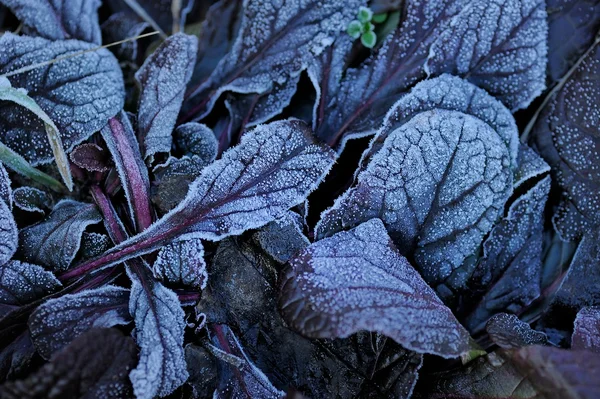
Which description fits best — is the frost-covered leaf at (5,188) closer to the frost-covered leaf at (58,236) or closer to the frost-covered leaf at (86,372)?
the frost-covered leaf at (58,236)

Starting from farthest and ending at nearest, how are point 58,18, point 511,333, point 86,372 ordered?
point 58,18 < point 511,333 < point 86,372

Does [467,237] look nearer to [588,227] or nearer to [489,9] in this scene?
[588,227]

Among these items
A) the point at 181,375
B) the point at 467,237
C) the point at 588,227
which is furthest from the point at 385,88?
the point at 181,375

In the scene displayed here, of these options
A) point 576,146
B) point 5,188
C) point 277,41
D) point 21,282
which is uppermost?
point 277,41

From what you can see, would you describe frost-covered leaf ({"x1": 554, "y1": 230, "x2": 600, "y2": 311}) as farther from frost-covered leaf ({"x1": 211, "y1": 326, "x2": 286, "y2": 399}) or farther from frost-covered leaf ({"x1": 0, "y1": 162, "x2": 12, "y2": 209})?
frost-covered leaf ({"x1": 0, "y1": 162, "x2": 12, "y2": 209})

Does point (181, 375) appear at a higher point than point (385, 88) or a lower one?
lower

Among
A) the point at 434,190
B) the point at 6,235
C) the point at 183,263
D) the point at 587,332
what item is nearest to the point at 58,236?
the point at 6,235

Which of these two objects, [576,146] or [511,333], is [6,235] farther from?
[576,146]

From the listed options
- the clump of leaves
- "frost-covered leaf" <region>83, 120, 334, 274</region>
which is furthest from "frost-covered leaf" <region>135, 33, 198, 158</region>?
"frost-covered leaf" <region>83, 120, 334, 274</region>
